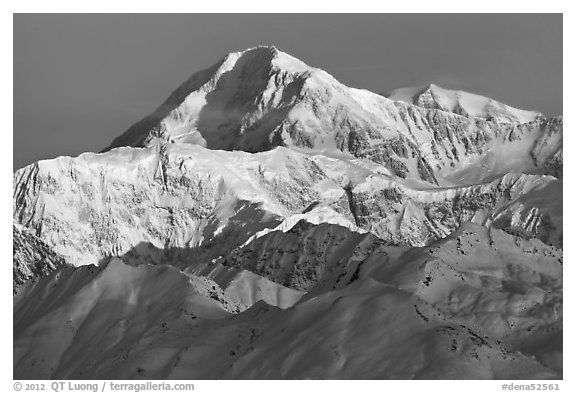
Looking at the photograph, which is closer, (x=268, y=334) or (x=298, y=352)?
(x=298, y=352)

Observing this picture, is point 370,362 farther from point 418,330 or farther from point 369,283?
point 369,283
